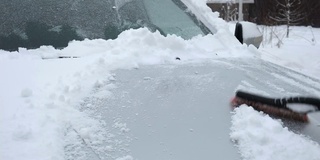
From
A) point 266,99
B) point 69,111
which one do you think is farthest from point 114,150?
point 266,99

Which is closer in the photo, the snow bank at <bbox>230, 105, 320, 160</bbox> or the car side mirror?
the snow bank at <bbox>230, 105, 320, 160</bbox>

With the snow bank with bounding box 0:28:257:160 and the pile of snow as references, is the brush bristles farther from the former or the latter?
the pile of snow

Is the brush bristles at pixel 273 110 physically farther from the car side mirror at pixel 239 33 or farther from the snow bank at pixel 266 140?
the car side mirror at pixel 239 33

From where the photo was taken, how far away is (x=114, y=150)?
3.99 ft

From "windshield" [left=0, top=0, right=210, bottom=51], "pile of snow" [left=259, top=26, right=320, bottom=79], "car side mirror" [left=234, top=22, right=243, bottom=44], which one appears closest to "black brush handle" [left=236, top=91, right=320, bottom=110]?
"windshield" [left=0, top=0, right=210, bottom=51]

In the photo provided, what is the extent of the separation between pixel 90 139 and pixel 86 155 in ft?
0.33

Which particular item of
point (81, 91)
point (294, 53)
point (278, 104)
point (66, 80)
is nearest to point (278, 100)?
point (278, 104)

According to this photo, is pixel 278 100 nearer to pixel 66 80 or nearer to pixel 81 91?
pixel 81 91

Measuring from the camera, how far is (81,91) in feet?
5.38

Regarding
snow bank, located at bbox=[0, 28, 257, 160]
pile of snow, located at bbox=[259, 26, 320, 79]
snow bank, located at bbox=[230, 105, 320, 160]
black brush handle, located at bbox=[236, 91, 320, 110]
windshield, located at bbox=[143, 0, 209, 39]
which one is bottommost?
pile of snow, located at bbox=[259, 26, 320, 79]

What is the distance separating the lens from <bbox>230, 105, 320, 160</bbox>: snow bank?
1.19 meters

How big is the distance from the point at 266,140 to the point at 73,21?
1565mm

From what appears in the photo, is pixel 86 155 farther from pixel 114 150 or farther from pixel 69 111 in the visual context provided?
pixel 69 111

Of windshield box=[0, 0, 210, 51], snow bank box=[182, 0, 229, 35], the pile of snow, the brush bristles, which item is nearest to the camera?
the brush bristles
